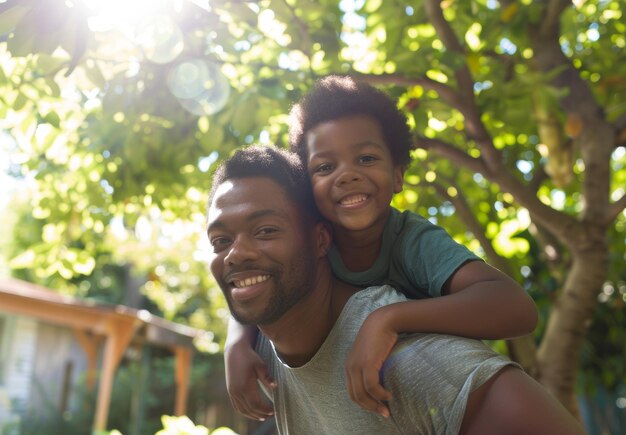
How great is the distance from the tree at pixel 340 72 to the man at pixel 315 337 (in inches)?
45.9

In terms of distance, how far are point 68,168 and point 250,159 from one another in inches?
125

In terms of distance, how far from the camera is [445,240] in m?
1.67

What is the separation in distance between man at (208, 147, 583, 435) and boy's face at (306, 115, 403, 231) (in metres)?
0.05

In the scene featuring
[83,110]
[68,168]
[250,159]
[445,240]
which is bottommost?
[445,240]

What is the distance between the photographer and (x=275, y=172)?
1.74 meters

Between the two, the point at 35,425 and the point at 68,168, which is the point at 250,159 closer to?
the point at 68,168

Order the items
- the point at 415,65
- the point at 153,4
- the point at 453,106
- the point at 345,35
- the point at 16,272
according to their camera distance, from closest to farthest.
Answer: the point at 153,4, the point at 415,65, the point at 453,106, the point at 345,35, the point at 16,272

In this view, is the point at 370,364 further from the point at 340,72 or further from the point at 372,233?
the point at 340,72

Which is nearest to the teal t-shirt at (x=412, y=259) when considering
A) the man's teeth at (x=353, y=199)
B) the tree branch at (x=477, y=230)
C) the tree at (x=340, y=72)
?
the man's teeth at (x=353, y=199)

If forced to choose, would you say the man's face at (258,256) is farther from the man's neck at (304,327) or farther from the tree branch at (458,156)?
the tree branch at (458,156)

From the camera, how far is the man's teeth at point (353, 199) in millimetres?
1778

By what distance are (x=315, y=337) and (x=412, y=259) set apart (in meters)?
0.30

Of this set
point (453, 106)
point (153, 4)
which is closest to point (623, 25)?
point (453, 106)

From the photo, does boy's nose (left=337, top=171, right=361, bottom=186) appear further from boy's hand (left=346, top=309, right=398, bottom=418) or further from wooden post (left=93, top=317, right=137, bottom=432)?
wooden post (left=93, top=317, right=137, bottom=432)
